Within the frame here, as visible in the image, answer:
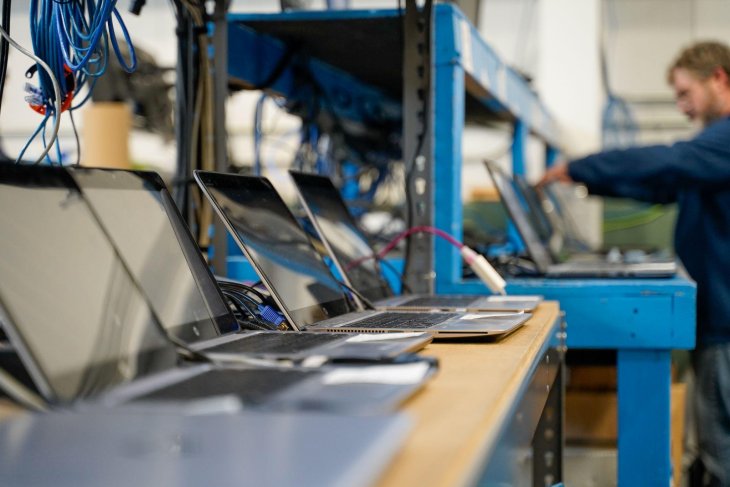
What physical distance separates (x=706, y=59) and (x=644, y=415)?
1.26 m

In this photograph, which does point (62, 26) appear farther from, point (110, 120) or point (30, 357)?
point (110, 120)

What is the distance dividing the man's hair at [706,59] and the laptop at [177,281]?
1899 mm

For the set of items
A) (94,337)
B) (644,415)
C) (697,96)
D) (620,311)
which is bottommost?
(644,415)

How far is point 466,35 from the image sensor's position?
194 cm

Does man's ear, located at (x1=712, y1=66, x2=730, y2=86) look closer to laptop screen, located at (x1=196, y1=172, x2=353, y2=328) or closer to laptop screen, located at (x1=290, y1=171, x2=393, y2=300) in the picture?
laptop screen, located at (x1=290, y1=171, x2=393, y2=300)

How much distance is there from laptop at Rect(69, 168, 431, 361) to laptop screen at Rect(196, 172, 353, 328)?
9 centimetres

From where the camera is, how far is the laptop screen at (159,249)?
1021 mm

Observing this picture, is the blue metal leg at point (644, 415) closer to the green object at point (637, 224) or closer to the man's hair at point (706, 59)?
the man's hair at point (706, 59)

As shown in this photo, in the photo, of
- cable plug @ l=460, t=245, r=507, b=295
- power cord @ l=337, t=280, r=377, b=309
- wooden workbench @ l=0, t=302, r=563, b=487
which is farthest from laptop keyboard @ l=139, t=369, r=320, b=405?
cable plug @ l=460, t=245, r=507, b=295

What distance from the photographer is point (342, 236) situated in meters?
1.69

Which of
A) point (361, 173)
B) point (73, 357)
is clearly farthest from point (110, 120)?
point (73, 357)

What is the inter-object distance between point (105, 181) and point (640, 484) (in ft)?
4.27

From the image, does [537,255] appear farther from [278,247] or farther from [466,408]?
[466,408]

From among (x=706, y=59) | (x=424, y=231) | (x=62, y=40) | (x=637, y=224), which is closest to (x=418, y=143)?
(x=424, y=231)
